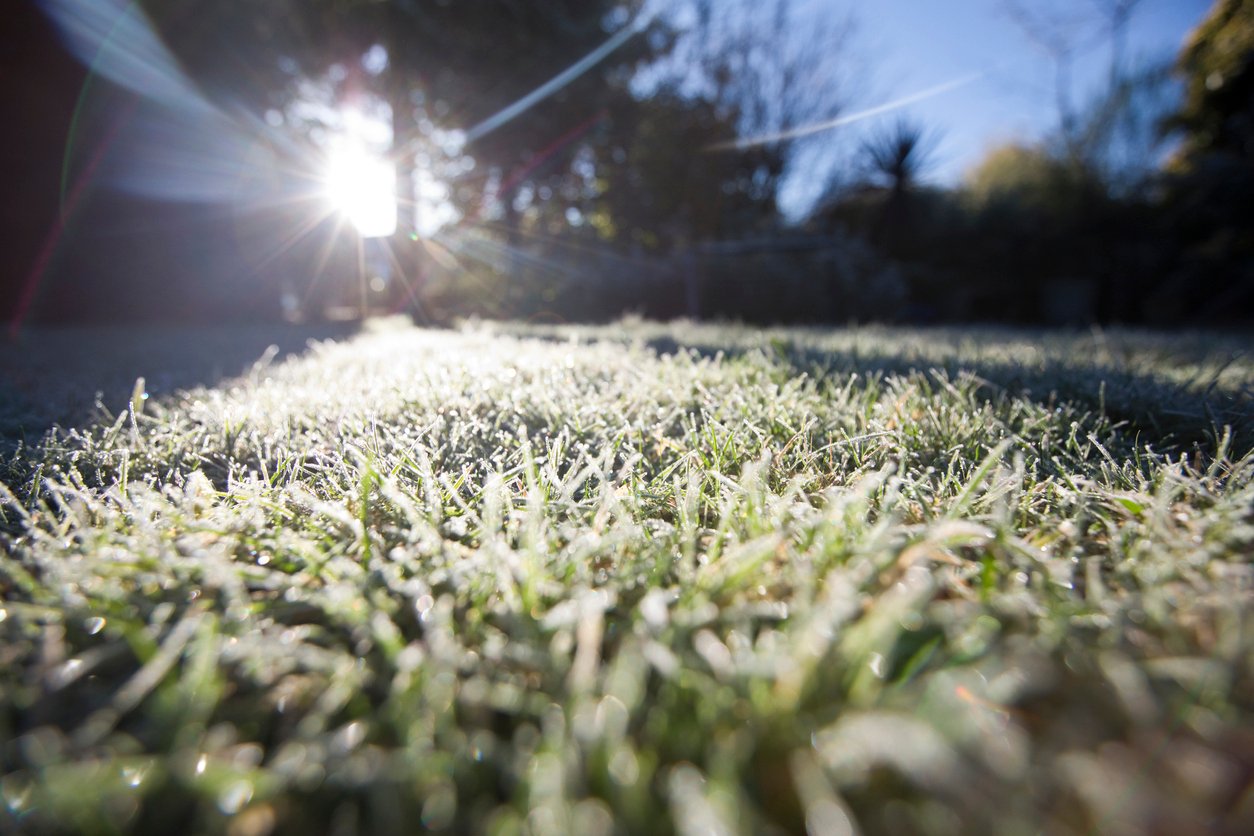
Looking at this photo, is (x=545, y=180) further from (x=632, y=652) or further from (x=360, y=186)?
(x=632, y=652)

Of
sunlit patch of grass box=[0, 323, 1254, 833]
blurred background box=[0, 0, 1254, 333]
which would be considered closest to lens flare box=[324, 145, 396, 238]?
blurred background box=[0, 0, 1254, 333]

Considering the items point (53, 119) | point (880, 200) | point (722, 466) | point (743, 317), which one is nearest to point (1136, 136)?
point (880, 200)

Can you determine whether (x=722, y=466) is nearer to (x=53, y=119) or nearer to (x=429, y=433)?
(x=429, y=433)

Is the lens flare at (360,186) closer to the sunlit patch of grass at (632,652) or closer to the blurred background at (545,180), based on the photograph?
the blurred background at (545,180)

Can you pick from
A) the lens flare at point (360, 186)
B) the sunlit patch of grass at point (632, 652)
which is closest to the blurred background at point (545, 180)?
the lens flare at point (360, 186)

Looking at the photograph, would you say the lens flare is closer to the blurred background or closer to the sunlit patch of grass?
the blurred background

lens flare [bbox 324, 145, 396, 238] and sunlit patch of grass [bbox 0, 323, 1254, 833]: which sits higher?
lens flare [bbox 324, 145, 396, 238]

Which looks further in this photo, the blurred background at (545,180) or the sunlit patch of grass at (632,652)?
the blurred background at (545,180)

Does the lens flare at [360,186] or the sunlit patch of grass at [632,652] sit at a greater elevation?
the lens flare at [360,186]
